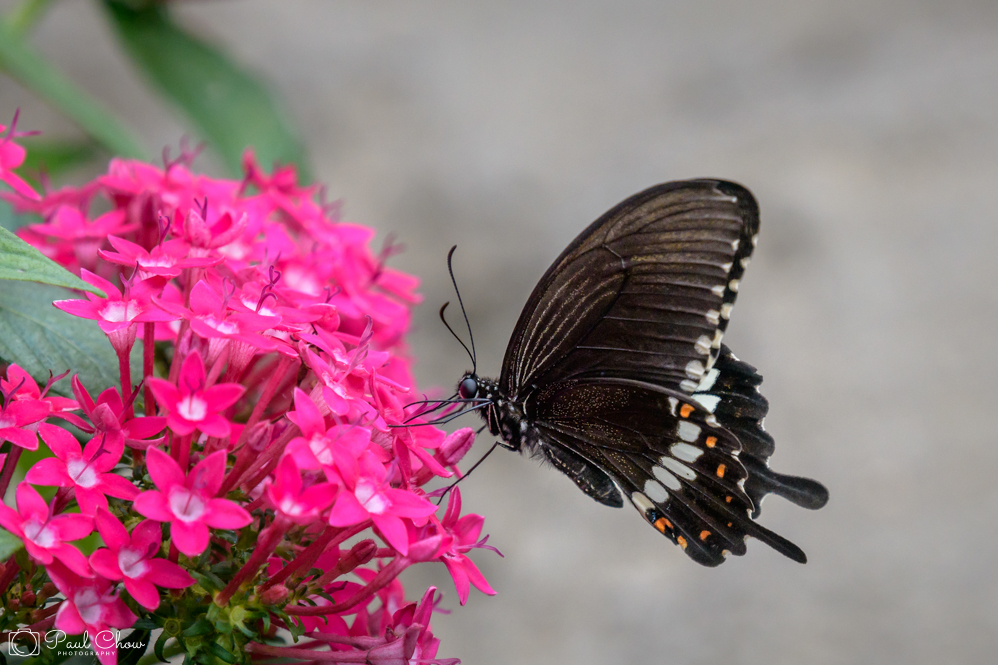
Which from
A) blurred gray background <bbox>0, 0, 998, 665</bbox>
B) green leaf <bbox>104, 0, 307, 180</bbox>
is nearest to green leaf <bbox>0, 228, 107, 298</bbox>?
green leaf <bbox>104, 0, 307, 180</bbox>

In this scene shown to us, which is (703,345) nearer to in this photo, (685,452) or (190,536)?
(685,452)

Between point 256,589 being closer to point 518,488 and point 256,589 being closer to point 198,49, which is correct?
point 198,49

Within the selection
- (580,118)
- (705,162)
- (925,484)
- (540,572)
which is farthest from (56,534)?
(580,118)

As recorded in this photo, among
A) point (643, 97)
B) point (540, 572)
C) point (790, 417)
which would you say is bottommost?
point (540, 572)

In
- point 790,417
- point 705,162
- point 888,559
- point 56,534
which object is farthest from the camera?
point 705,162

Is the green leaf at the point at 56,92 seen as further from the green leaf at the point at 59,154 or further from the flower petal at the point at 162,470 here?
the flower petal at the point at 162,470

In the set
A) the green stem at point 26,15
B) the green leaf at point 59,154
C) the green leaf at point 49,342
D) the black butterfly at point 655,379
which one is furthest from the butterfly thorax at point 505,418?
the green stem at point 26,15
